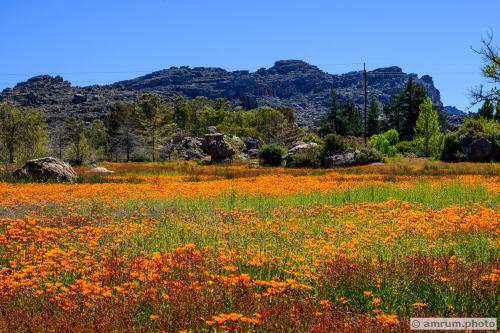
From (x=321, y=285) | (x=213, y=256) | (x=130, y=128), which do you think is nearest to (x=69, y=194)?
(x=213, y=256)

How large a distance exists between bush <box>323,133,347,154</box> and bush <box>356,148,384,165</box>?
2006 millimetres

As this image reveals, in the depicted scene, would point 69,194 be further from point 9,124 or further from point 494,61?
point 9,124

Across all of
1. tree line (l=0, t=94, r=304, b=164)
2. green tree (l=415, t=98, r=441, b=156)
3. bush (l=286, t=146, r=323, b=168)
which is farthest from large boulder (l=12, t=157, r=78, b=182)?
green tree (l=415, t=98, r=441, b=156)

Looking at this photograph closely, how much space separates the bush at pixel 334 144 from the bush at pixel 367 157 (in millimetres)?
2006

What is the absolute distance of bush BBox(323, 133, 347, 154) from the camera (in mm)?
40781

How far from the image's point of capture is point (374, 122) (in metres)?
101

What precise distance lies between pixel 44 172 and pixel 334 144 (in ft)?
81.5

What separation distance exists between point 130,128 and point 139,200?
6409 centimetres

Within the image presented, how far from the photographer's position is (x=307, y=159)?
40.6m

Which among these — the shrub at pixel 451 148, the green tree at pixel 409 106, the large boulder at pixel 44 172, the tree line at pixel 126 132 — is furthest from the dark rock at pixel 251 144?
the large boulder at pixel 44 172

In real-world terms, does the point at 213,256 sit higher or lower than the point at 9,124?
lower

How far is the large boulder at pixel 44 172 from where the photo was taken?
24.8 meters

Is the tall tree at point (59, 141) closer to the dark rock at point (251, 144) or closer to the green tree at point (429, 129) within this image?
the dark rock at point (251, 144)

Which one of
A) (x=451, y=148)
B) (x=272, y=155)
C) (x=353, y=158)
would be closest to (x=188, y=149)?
(x=272, y=155)
